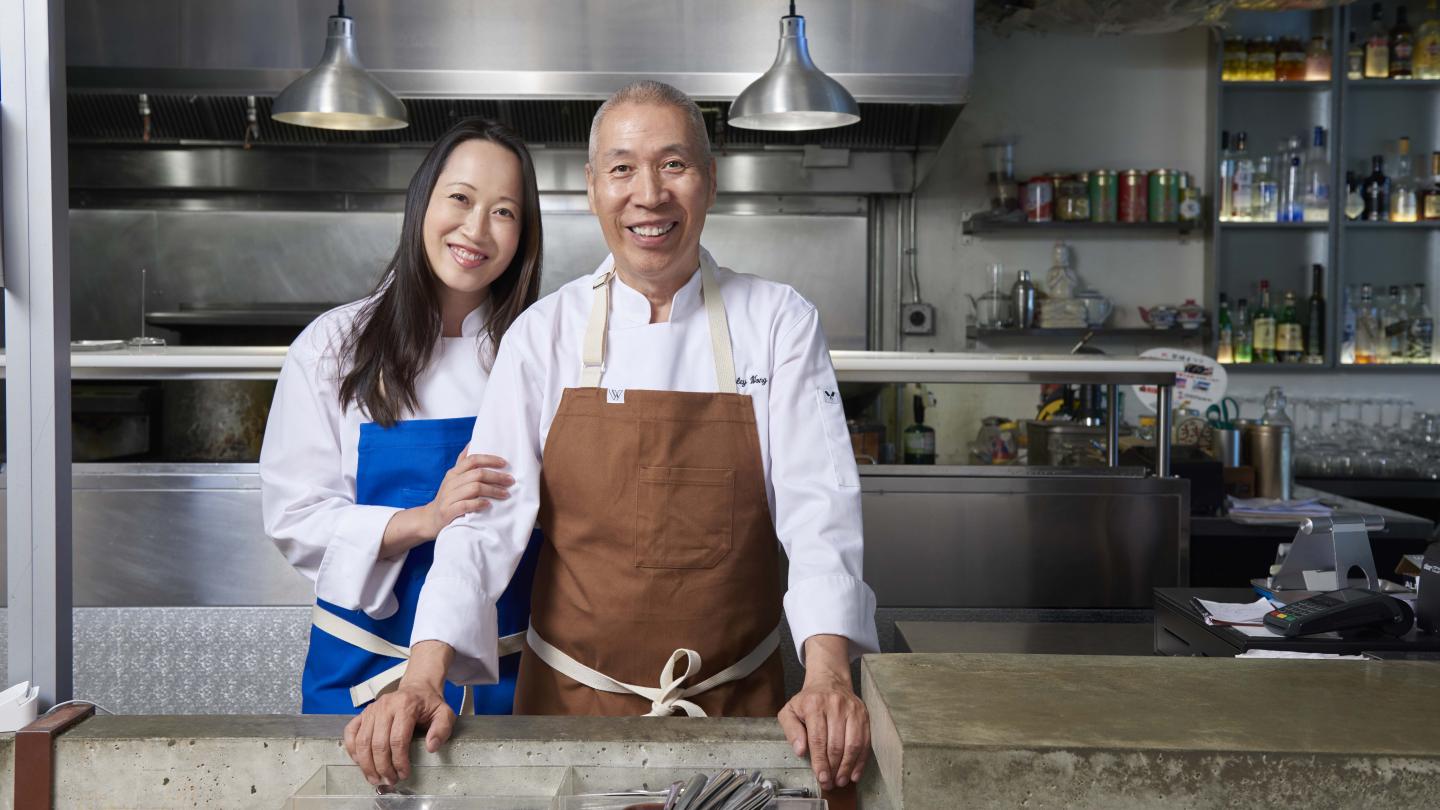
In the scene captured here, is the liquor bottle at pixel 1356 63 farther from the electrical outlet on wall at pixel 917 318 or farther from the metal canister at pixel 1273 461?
the metal canister at pixel 1273 461

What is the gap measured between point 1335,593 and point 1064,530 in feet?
3.12

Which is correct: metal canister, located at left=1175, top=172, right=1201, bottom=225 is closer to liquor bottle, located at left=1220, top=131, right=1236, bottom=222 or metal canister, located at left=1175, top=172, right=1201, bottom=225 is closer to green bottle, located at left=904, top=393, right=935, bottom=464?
liquor bottle, located at left=1220, top=131, right=1236, bottom=222

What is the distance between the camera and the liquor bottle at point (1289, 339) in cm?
510

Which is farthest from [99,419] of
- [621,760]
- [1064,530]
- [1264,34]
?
[1264,34]

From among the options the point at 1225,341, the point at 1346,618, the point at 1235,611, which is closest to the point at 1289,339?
the point at 1225,341

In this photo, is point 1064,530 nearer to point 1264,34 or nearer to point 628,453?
point 628,453

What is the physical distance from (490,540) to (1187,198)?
4585mm

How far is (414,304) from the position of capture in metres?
1.73

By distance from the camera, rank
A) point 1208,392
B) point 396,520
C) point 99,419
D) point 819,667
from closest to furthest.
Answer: point 819,667
point 396,520
point 1208,392
point 99,419

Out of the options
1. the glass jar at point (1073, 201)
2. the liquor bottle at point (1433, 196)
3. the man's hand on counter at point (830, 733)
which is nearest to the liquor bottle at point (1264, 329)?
the liquor bottle at point (1433, 196)

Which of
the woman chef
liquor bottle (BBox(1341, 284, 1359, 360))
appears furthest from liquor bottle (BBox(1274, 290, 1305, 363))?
the woman chef

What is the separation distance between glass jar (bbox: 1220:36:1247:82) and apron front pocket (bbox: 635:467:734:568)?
4534 millimetres

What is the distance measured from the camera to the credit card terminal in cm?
158

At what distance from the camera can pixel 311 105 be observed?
300 centimetres
